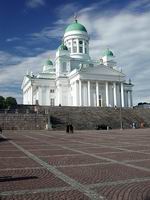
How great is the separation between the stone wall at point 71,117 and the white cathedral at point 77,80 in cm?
1645

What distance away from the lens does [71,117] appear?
52094mm

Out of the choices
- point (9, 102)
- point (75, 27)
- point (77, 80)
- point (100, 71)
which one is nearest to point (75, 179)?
point (77, 80)

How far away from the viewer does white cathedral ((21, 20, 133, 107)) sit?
76312mm

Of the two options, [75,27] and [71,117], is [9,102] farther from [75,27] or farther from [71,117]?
[71,117]

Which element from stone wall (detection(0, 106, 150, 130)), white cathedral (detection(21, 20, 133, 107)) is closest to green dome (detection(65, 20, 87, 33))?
white cathedral (detection(21, 20, 133, 107))

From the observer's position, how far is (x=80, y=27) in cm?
8888

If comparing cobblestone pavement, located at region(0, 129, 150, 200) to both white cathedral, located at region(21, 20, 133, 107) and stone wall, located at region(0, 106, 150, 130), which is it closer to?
stone wall, located at region(0, 106, 150, 130)

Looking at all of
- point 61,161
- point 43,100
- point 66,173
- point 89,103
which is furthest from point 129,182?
point 43,100

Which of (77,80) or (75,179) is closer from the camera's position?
(75,179)

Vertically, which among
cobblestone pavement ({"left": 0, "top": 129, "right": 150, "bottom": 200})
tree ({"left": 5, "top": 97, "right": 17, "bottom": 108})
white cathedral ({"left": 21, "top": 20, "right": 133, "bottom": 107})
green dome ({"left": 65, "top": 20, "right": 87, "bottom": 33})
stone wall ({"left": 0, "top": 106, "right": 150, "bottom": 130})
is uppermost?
green dome ({"left": 65, "top": 20, "right": 87, "bottom": 33})

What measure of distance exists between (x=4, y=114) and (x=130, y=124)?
73.0 ft

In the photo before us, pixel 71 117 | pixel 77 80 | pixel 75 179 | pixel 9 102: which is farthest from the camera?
pixel 9 102

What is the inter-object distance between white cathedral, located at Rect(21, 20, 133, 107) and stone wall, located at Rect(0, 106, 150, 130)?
16454 millimetres

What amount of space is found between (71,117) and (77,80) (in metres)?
24.9
